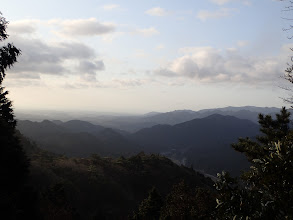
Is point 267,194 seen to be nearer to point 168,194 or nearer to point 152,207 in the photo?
point 168,194

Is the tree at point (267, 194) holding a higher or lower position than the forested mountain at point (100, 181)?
higher

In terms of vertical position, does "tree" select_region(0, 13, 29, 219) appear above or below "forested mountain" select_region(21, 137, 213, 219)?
above

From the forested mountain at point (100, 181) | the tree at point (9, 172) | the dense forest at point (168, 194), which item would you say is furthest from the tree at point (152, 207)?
the tree at point (9, 172)

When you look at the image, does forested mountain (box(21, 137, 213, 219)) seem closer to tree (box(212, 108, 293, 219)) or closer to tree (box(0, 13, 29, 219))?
tree (box(0, 13, 29, 219))

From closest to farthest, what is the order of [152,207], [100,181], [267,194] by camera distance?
[267,194]
[152,207]
[100,181]

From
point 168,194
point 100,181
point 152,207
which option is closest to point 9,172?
point 168,194

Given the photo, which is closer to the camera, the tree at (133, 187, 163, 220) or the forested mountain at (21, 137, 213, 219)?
the tree at (133, 187, 163, 220)

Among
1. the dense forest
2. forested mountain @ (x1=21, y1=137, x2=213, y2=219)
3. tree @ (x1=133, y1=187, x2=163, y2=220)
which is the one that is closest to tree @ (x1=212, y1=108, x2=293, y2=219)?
the dense forest

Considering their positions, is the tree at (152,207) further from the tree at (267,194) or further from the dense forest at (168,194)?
the tree at (267,194)

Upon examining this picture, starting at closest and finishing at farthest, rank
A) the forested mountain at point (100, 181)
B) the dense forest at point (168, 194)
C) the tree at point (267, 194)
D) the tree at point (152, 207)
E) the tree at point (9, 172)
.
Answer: the tree at point (267, 194) → the dense forest at point (168, 194) → the tree at point (9, 172) → the tree at point (152, 207) → the forested mountain at point (100, 181)

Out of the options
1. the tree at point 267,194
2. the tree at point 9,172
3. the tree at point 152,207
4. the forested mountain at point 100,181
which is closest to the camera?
the tree at point 267,194

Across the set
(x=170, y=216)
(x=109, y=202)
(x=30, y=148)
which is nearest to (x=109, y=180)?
(x=109, y=202)

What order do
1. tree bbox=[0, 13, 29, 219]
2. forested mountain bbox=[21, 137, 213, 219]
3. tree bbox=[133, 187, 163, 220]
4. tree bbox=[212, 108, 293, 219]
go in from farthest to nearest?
forested mountain bbox=[21, 137, 213, 219]
tree bbox=[133, 187, 163, 220]
tree bbox=[0, 13, 29, 219]
tree bbox=[212, 108, 293, 219]

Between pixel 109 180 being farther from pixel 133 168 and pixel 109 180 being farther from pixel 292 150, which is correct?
pixel 292 150
